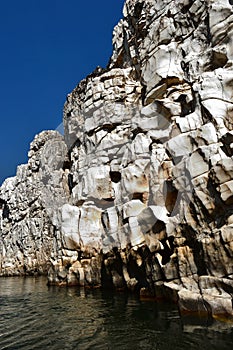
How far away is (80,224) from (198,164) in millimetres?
19060

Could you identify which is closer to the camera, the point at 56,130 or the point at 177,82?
the point at 177,82

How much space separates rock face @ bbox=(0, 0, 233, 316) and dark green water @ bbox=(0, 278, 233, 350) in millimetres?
1424

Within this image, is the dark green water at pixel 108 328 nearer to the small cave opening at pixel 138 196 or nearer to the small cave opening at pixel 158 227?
the small cave opening at pixel 158 227

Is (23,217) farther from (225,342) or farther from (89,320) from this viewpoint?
(225,342)

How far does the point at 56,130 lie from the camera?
68.3 m

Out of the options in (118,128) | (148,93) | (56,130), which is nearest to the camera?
(148,93)

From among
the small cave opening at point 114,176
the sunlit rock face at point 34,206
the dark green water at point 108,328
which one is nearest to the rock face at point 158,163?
the small cave opening at point 114,176

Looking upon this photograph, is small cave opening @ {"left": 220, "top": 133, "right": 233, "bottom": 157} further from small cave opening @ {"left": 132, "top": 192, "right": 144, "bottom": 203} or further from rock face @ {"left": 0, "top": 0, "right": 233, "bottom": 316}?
small cave opening @ {"left": 132, "top": 192, "right": 144, "bottom": 203}

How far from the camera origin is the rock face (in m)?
17.7

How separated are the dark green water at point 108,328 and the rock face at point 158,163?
4.67ft

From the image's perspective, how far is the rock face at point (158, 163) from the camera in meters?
17.7

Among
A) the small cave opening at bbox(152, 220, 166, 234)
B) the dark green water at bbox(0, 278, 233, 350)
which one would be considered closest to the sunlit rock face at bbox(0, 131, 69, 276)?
the small cave opening at bbox(152, 220, 166, 234)

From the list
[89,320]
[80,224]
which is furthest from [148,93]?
[89,320]

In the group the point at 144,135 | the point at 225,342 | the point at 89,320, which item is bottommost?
the point at 225,342
